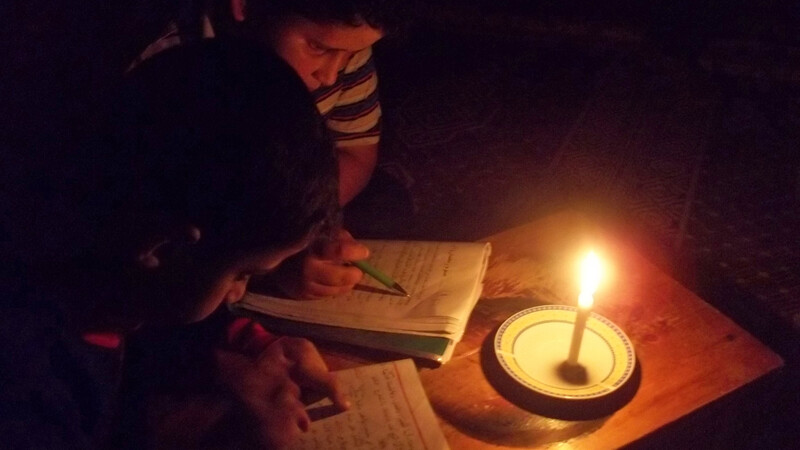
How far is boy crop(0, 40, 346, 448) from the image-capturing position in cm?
71

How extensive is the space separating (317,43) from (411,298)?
45 centimetres

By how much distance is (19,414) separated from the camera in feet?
2.42

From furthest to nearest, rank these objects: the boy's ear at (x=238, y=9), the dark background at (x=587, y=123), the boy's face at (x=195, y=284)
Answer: the dark background at (x=587, y=123) → the boy's ear at (x=238, y=9) → the boy's face at (x=195, y=284)

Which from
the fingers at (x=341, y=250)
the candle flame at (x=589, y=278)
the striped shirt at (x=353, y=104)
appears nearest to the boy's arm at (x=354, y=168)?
the striped shirt at (x=353, y=104)

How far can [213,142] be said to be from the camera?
27.8 inches

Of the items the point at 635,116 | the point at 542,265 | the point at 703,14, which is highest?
the point at 542,265

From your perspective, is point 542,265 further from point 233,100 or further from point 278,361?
point 233,100

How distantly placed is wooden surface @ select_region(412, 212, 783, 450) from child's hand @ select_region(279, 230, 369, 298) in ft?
0.63

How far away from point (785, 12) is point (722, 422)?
7.15ft

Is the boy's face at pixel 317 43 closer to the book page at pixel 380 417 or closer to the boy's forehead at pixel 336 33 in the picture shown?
the boy's forehead at pixel 336 33

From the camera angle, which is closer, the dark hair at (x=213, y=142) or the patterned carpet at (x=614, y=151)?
the dark hair at (x=213, y=142)

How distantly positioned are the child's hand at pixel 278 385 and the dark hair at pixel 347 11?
516 millimetres

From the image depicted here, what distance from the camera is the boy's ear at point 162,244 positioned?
0.75 m

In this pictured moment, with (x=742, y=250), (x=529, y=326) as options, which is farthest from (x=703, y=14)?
(x=529, y=326)
